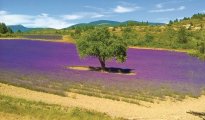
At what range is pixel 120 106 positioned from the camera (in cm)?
4112

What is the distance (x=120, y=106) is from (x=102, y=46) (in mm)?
31797

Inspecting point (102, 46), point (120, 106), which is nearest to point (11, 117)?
point (120, 106)

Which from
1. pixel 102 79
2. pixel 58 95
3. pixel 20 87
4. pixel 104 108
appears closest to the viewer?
pixel 104 108

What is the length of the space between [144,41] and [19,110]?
489ft

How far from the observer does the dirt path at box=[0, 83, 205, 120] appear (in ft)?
126

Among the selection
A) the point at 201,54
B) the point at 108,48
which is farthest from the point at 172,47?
the point at 201,54

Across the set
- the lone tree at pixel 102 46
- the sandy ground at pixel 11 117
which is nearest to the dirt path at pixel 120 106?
the sandy ground at pixel 11 117

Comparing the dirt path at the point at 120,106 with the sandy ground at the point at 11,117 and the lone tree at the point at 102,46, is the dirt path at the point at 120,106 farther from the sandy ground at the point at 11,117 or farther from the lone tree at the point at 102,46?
the lone tree at the point at 102,46

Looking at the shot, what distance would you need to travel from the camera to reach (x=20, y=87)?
48.0 m

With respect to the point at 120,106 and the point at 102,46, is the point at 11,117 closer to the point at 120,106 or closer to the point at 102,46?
the point at 120,106

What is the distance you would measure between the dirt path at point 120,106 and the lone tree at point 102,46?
26.6 metres

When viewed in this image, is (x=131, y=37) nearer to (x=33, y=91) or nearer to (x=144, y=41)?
(x=144, y=41)

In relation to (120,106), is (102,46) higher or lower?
higher

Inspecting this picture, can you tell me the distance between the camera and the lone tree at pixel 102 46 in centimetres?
7206
